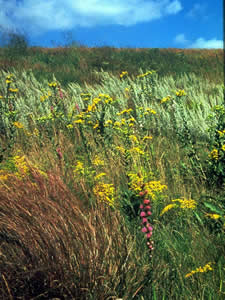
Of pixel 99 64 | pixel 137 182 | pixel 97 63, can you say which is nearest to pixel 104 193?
pixel 137 182

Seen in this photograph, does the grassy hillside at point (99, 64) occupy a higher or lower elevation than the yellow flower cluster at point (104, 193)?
higher

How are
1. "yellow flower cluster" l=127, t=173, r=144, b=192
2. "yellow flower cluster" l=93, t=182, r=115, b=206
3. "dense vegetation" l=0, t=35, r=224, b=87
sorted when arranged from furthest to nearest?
"dense vegetation" l=0, t=35, r=224, b=87, "yellow flower cluster" l=93, t=182, r=115, b=206, "yellow flower cluster" l=127, t=173, r=144, b=192

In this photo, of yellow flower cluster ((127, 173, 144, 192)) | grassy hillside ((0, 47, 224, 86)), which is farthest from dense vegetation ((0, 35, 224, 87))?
yellow flower cluster ((127, 173, 144, 192))

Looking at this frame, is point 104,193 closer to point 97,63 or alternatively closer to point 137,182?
point 137,182

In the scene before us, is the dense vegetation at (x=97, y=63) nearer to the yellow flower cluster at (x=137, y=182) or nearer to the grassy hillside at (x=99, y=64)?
the grassy hillside at (x=99, y=64)

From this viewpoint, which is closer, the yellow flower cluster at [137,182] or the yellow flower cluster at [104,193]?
the yellow flower cluster at [137,182]

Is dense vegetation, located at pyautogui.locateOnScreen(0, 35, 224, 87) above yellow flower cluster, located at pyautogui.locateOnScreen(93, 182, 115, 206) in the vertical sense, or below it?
above

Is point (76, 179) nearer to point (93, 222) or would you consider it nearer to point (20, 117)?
point (93, 222)

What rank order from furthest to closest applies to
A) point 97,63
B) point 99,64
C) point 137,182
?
point 97,63
point 99,64
point 137,182

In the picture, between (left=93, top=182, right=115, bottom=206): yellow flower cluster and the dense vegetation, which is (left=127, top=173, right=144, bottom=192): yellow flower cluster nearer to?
(left=93, top=182, right=115, bottom=206): yellow flower cluster

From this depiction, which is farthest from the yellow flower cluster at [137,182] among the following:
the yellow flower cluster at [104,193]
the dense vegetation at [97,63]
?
the dense vegetation at [97,63]

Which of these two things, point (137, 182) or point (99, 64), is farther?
point (99, 64)

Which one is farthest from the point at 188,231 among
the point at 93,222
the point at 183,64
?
the point at 183,64

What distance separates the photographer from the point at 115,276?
187 centimetres
